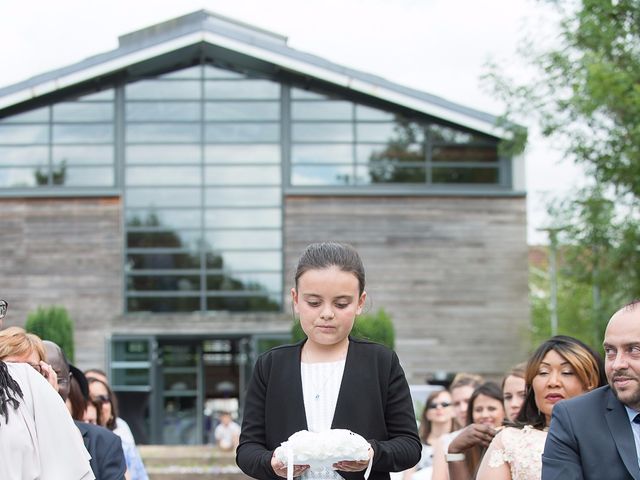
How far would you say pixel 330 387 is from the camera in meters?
3.94

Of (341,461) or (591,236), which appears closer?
(341,461)

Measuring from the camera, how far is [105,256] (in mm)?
27812

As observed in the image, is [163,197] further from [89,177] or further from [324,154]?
[324,154]

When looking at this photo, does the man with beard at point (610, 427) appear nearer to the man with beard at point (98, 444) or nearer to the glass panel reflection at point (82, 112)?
the man with beard at point (98, 444)

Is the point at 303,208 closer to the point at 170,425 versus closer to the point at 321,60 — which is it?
the point at 321,60

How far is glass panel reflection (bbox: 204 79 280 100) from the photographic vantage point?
2795cm

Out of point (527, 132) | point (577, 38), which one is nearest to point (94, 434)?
point (577, 38)

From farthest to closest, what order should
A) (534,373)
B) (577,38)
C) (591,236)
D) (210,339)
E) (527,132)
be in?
(210,339) < (527,132) < (591,236) < (577,38) < (534,373)

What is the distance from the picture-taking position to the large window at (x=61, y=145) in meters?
27.7

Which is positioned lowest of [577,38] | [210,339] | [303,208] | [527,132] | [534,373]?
[210,339]

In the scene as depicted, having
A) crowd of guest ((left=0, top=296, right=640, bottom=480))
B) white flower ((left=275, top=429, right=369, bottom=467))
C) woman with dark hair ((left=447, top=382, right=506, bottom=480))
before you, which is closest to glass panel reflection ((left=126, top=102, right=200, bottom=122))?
crowd of guest ((left=0, top=296, right=640, bottom=480))

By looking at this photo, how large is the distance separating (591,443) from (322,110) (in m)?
24.4

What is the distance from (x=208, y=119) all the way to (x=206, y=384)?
22.9 ft

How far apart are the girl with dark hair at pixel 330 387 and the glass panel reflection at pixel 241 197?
23926 millimetres
